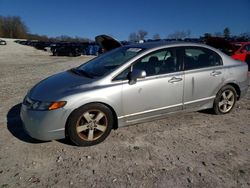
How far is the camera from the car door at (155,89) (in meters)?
3.51

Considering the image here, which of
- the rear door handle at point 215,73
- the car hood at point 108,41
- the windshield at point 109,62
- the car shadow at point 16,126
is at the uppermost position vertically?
the car hood at point 108,41

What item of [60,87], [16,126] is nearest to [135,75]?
[60,87]

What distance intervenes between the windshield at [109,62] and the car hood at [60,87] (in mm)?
277

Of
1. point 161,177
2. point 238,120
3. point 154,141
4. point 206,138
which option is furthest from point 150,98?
point 238,120

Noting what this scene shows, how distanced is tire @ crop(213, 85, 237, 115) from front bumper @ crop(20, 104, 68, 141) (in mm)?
2934

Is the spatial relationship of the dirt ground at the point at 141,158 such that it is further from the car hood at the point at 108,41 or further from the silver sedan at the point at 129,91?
the car hood at the point at 108,41

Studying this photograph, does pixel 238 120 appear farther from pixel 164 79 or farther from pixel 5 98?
pixel 5 98

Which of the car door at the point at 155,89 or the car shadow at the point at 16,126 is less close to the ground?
the car door at the point at 155,89

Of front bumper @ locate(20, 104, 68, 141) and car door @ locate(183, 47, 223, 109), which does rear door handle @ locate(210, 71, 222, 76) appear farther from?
front bumper @ locate(20, 104, 68, 141)

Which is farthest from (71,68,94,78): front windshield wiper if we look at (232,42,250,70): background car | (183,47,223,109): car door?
(232,42,250,70): background car

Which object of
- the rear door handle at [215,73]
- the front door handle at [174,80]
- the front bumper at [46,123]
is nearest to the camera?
the front bumper at [46,123]

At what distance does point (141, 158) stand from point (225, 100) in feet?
8.07

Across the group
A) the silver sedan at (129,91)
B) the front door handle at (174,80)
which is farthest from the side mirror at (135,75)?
the front door handle at (174,80)

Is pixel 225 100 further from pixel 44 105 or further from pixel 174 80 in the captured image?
pixel 44 105
